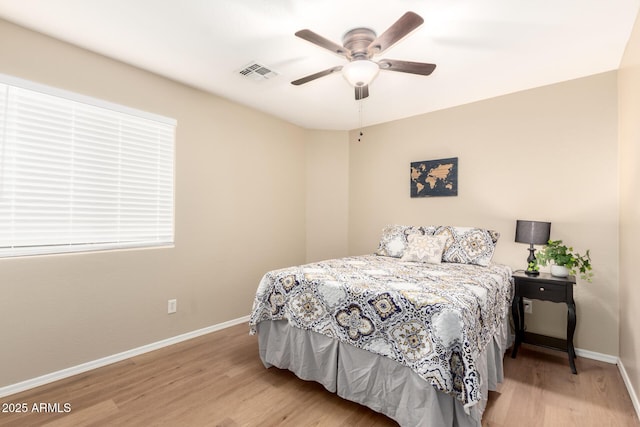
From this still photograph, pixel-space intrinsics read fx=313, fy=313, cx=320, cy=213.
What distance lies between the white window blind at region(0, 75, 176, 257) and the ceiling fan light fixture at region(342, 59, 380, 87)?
5.90 ft

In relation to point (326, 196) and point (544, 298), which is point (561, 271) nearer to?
point (544, 298)

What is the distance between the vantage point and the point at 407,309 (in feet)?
5.61

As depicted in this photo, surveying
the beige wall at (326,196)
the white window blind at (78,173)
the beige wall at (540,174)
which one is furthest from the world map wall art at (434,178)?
the white window blind at (78,173)

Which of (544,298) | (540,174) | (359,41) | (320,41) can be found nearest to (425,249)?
(544,298)

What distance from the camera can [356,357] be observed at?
1.92m

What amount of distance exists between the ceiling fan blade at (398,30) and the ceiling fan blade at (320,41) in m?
0.19

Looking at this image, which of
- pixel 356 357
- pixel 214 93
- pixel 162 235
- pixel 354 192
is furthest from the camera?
pixel 354 192

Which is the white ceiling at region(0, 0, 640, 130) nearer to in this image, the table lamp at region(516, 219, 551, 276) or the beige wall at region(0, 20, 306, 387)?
the beige wall at region(0, 20, 306, 387)

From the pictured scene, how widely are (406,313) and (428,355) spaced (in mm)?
227

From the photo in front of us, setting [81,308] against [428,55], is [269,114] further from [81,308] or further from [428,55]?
[81,308]

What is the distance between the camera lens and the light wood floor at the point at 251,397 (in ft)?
5.96

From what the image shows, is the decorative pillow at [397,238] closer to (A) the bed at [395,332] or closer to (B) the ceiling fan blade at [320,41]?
(A) the bed at [395,332]

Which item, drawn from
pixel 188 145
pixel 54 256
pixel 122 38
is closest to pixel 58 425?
pixel 54 256

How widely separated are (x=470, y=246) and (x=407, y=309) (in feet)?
5.23
